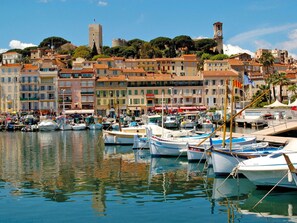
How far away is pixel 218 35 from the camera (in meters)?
174

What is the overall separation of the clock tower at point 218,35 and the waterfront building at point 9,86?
294 ft

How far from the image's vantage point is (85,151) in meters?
39.4

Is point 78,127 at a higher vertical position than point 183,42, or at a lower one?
lower

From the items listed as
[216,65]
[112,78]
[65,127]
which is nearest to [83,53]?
[216,65]

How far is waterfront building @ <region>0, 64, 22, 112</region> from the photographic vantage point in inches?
3782

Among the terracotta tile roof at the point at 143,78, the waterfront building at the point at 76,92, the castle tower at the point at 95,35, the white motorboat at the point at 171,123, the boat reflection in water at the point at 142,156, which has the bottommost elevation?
the boat reflection in water at the point at 142,156

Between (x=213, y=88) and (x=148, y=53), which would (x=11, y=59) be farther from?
(x=213, y=88)

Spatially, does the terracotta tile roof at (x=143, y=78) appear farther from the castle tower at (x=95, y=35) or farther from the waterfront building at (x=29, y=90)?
the castle tower at (x=95, y=35)

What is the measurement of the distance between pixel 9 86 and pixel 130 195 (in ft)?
272

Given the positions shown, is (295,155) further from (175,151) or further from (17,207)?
(175,151)

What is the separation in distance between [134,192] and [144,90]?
7394cm

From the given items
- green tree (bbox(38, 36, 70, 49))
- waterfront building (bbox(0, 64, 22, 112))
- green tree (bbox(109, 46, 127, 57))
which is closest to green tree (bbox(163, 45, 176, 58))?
green tree (bbox(109, 46, 127, 57))

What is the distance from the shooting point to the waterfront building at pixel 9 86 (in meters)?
96.1

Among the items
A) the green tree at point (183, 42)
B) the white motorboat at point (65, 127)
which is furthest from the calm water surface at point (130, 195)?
the green tree at point (183, 42)
